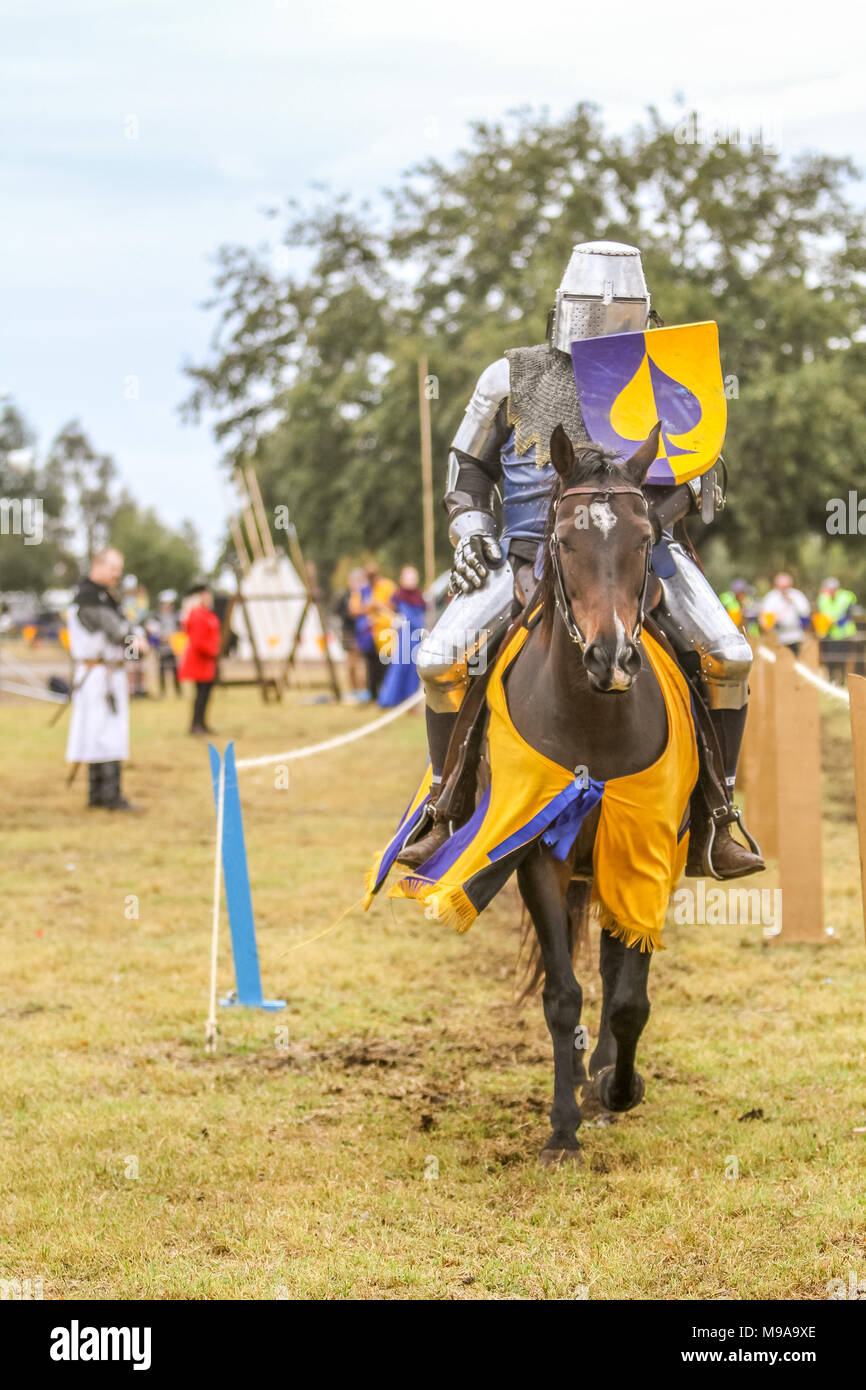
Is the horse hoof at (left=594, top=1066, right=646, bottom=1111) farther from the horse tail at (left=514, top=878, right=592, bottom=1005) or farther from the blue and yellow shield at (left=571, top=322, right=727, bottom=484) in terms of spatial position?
the blue and yellow shield at (left=571, top=322, right=727, bottom=484)

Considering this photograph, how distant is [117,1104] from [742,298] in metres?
20.7

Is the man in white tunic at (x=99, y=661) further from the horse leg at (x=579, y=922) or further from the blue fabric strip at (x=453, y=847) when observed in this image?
the blue fabric strip at (x=453, y=847)

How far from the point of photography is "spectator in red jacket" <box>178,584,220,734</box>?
16906 mm

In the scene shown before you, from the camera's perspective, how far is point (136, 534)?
66.2 metres

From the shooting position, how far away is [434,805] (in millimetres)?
5090

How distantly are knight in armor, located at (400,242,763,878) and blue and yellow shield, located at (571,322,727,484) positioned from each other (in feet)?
0.83

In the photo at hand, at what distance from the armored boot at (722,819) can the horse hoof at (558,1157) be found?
1.03 meters

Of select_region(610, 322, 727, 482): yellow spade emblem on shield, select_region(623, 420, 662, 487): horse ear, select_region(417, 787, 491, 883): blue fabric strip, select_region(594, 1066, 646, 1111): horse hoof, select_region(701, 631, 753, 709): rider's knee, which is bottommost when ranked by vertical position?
select_region(594, 1066, 646, 1111): horse hoof

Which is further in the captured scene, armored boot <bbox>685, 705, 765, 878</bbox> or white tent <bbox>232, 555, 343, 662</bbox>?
white tent <bbox>232, 555, 343, 662</bbox>

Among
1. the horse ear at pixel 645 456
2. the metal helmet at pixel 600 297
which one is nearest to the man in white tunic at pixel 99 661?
the metal helmet at pixel 600 297

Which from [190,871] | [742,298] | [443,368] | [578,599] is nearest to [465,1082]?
[578,599]

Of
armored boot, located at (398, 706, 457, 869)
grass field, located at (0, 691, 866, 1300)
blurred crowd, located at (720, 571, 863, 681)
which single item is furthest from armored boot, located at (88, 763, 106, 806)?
blurred crowd, located at (720, 571, 863, 681)

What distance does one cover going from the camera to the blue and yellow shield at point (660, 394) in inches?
176

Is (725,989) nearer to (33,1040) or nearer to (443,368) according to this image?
(33,1040)
